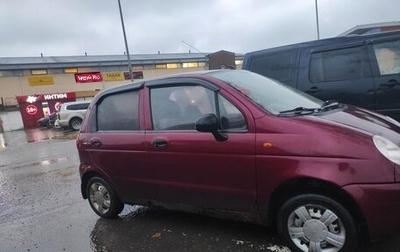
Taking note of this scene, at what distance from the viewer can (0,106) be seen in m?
45.9

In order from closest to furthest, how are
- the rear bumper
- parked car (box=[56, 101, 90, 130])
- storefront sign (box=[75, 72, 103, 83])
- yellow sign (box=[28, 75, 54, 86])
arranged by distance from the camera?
the rear bumper < parked car (box=[56, 101, 90, 130]) < yellow sign (box=[28, 75, 54, 86]) < storefront sign (box=[75, 72, 103, 83])

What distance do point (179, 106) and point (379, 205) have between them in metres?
2.12

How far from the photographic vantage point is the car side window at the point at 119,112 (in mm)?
4562

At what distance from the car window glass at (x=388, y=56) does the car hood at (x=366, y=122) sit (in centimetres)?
236

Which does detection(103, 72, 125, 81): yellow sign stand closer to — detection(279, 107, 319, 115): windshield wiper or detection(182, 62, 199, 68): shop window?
detection(182, 62, 199, 68): shop window

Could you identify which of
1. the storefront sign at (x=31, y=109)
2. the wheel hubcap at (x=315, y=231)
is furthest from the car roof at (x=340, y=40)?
the storefront sign at (x=31, y=109)

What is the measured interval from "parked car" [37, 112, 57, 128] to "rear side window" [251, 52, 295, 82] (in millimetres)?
23920

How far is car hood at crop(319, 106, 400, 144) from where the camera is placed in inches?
130

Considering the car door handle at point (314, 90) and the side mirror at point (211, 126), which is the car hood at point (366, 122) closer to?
the side mirror at point (211, 126)

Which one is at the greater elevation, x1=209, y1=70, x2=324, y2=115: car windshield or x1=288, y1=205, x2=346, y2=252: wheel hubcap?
x1=209, y1=70, x2=324, y2=115: car windshield

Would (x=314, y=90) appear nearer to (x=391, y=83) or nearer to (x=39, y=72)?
(x=391, y=83)

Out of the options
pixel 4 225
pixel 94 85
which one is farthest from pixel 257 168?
pixel 94 85

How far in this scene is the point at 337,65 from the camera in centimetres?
631

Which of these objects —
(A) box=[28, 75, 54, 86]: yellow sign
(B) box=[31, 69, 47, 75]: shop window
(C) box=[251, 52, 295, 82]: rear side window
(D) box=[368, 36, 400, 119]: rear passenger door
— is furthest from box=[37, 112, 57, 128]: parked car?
(D) box=[368, 36, 400, 119]: rear passenger door
